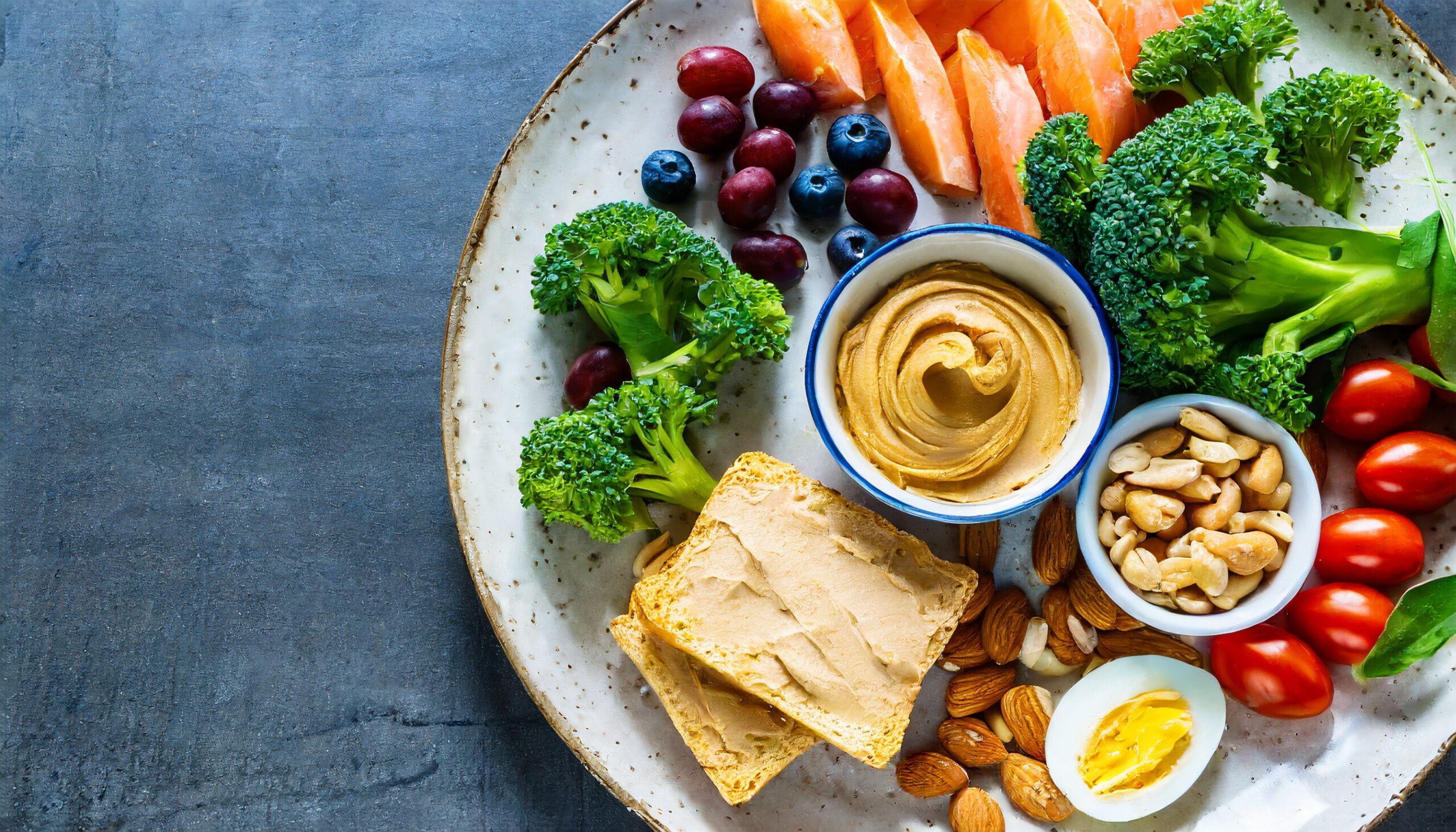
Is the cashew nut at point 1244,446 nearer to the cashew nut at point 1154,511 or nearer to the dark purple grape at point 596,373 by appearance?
the cashew nut at point 1154,511

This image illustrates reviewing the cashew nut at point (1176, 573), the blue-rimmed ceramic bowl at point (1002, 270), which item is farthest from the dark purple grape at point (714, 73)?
the cashew nut at point (1176, 573)

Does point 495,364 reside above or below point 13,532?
above

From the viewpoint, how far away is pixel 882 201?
231 cm

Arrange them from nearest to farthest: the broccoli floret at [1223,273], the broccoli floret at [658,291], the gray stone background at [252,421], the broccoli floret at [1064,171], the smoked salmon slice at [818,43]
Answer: the broccoli floret at [1223,273], the broccoli floret at [1064,171], the broccoli floret at [658,291], the smoked salmon slice at [818,43], the gray stone background at [252,421]

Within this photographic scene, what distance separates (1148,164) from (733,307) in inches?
38.5

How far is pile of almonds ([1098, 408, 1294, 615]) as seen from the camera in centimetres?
207

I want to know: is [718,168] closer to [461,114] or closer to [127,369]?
[461,114]

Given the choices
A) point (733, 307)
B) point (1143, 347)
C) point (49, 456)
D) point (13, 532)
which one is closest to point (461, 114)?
point (733, 307)

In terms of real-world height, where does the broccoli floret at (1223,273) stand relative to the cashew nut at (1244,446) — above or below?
above

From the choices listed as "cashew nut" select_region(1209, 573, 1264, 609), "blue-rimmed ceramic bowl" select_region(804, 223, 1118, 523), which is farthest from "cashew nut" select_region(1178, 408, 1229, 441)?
"cashew nut" select_region(1209, 573, 1264, 609)

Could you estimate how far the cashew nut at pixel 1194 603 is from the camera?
211 cm

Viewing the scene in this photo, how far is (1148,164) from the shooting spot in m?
1.96

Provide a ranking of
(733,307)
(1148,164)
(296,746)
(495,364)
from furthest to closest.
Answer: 1. (296,746)
2. (495,364)
3. (733,307)
4. (1148,164)

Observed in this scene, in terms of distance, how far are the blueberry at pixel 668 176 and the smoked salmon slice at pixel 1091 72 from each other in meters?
0.99
